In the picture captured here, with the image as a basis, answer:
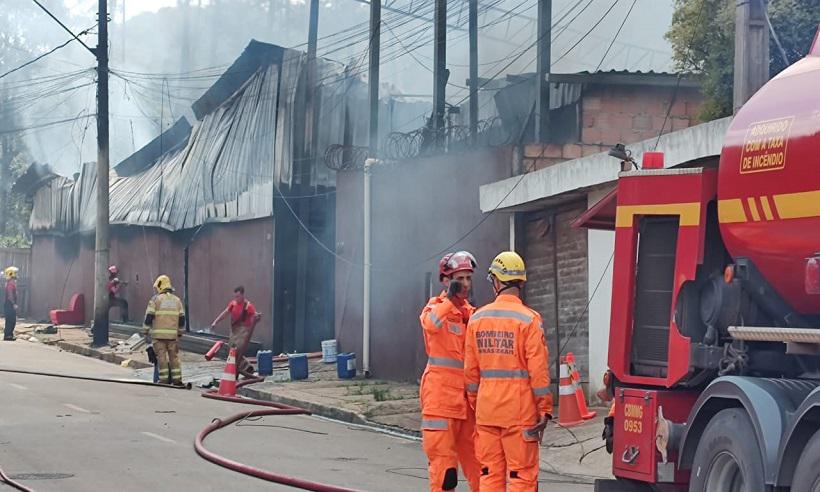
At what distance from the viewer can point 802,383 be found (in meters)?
6.46

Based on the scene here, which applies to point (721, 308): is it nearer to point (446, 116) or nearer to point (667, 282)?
point (667, 282)

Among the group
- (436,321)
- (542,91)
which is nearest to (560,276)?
(542,91)

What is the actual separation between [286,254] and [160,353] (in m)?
6.79

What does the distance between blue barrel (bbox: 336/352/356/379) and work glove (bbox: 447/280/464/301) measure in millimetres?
13141

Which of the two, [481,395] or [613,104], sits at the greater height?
[613,104]

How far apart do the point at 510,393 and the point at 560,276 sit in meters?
9.31

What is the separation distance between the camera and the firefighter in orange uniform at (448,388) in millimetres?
8047

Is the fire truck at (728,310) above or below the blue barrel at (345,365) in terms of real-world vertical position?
above

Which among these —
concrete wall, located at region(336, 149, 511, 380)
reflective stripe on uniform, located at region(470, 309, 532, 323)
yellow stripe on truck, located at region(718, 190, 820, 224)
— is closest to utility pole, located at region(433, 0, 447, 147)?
concrete wall, located at region(336, 149, 511, 380)

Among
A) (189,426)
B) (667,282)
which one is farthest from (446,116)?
(667,282)

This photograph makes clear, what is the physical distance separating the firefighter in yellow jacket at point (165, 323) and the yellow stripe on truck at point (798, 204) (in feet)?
46.9

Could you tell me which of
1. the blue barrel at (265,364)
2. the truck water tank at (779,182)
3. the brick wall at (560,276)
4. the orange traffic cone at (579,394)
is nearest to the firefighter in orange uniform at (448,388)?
the truck water tank at (779,182)

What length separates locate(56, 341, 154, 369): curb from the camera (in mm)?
24953

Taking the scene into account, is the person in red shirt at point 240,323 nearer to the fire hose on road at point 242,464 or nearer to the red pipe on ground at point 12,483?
the fire hose on road at point 242,464
